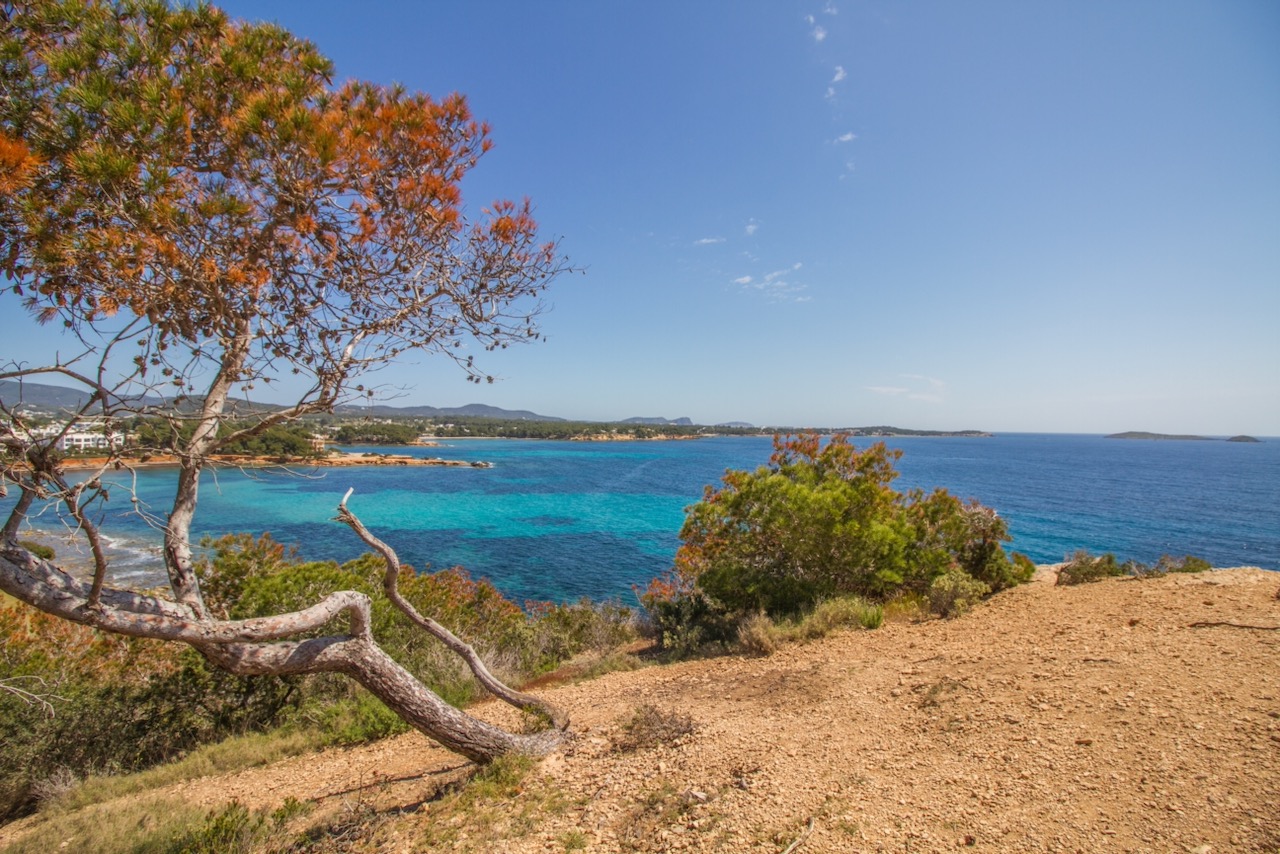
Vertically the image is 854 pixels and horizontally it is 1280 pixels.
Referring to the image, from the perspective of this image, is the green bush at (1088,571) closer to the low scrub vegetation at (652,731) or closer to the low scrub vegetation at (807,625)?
the low scrub vegetation at (807,625)

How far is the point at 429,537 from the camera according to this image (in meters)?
28.7

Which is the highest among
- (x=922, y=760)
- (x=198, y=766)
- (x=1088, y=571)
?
(x=922, y=760)

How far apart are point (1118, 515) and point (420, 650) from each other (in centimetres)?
4368

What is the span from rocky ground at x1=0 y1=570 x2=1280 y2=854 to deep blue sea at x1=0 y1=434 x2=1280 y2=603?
299 inches

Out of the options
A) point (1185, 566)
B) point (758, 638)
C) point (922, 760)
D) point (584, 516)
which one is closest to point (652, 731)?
point (922, 760)

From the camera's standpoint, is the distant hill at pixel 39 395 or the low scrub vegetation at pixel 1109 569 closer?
the distant hill at pixel 39 395

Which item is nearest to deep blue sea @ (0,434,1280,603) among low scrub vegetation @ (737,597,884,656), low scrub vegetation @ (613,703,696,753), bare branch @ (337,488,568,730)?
bare branch @ (337,488,568,730)

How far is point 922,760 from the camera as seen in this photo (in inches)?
161

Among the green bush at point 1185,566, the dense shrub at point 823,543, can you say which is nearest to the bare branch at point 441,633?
the dense shrub at point 823,543

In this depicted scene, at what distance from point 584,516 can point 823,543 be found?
26879 millimetres

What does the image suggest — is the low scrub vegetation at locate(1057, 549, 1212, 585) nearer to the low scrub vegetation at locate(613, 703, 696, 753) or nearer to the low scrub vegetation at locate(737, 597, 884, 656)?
the low scrub vegetation at locate(737, 597, 884, 656)

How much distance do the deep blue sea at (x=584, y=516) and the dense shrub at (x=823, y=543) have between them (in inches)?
369

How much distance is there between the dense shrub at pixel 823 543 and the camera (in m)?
9.61

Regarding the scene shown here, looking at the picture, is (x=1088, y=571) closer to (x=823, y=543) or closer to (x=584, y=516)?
(x=823, y=543)
